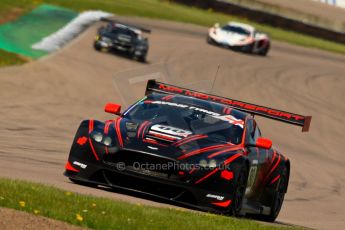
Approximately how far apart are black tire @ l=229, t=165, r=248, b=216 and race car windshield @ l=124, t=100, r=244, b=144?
0.63 meters

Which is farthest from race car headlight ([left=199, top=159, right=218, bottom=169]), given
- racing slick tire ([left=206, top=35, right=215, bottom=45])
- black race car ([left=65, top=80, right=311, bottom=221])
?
racing slick tire ([left=206, top=35, right=215, bottom=45])

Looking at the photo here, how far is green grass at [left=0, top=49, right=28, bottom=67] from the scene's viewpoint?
26250 millimetres

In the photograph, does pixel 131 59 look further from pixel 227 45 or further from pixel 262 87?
pixel 227 45

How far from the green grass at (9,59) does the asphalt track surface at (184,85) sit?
1.36 ft

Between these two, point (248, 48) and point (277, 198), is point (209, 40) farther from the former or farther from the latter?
point (277, 198)

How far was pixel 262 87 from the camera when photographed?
3281 cm

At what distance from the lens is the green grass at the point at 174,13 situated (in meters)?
44.9

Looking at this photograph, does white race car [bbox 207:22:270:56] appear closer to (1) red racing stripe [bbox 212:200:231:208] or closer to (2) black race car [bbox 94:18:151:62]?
(2) black race car [bbox 94:18:151:62]

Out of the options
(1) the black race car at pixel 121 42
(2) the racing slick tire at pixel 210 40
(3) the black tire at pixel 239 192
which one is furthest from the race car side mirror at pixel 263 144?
(2) the racing slick tire at pixel 210 40

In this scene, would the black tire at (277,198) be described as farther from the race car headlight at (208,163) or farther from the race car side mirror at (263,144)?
the race car headlight at (208,163)

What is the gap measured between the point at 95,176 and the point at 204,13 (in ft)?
143

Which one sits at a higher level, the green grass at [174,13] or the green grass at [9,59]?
the green grass at [9,59]

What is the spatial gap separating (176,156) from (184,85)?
16.5 metres

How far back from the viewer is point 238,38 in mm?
41906
